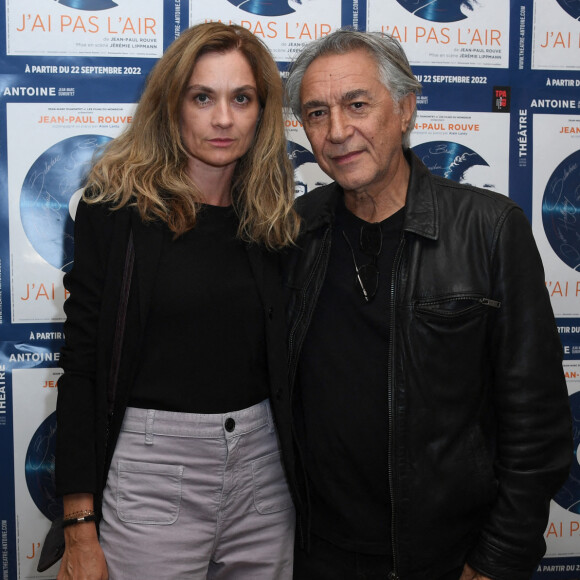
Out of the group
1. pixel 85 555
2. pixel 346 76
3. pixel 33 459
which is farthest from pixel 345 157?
pixel 33 459

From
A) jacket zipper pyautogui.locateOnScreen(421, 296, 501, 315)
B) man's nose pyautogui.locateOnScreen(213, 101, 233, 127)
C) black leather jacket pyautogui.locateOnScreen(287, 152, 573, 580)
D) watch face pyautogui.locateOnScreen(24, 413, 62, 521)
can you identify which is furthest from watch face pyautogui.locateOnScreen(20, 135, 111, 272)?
jacket zipper pyautogui.locateOnScreen(421, 296, 501, 315)

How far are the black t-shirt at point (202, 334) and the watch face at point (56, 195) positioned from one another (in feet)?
2.99

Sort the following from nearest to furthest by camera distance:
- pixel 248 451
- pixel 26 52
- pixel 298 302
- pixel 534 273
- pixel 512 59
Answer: pixel 534 273 → pixel 248 451 → pixel 298 302 → pixel 26 52 → pixel 512 59

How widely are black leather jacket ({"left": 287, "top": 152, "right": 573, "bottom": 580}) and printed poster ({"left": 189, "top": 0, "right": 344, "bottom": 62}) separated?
1.15 m

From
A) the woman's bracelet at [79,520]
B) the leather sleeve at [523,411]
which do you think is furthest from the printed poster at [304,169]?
the woman's bracelet at [79,520]

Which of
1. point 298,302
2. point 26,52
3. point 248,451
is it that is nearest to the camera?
point 248,451

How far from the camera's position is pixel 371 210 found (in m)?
1.62

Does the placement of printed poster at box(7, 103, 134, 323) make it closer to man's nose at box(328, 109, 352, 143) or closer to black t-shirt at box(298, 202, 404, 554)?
man's nose at box(328, 109, 352, 143)

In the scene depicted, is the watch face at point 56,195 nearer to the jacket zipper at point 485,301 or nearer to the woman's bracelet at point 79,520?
the woman's bracelet at point 79,520

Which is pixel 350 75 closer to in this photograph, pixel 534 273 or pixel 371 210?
pixel 371 210

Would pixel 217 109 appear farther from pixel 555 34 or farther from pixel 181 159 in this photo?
pixel 555 34

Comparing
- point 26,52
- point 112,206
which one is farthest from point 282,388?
point 26,52

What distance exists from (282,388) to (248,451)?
6.9 inches

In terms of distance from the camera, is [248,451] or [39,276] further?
[39,276]
